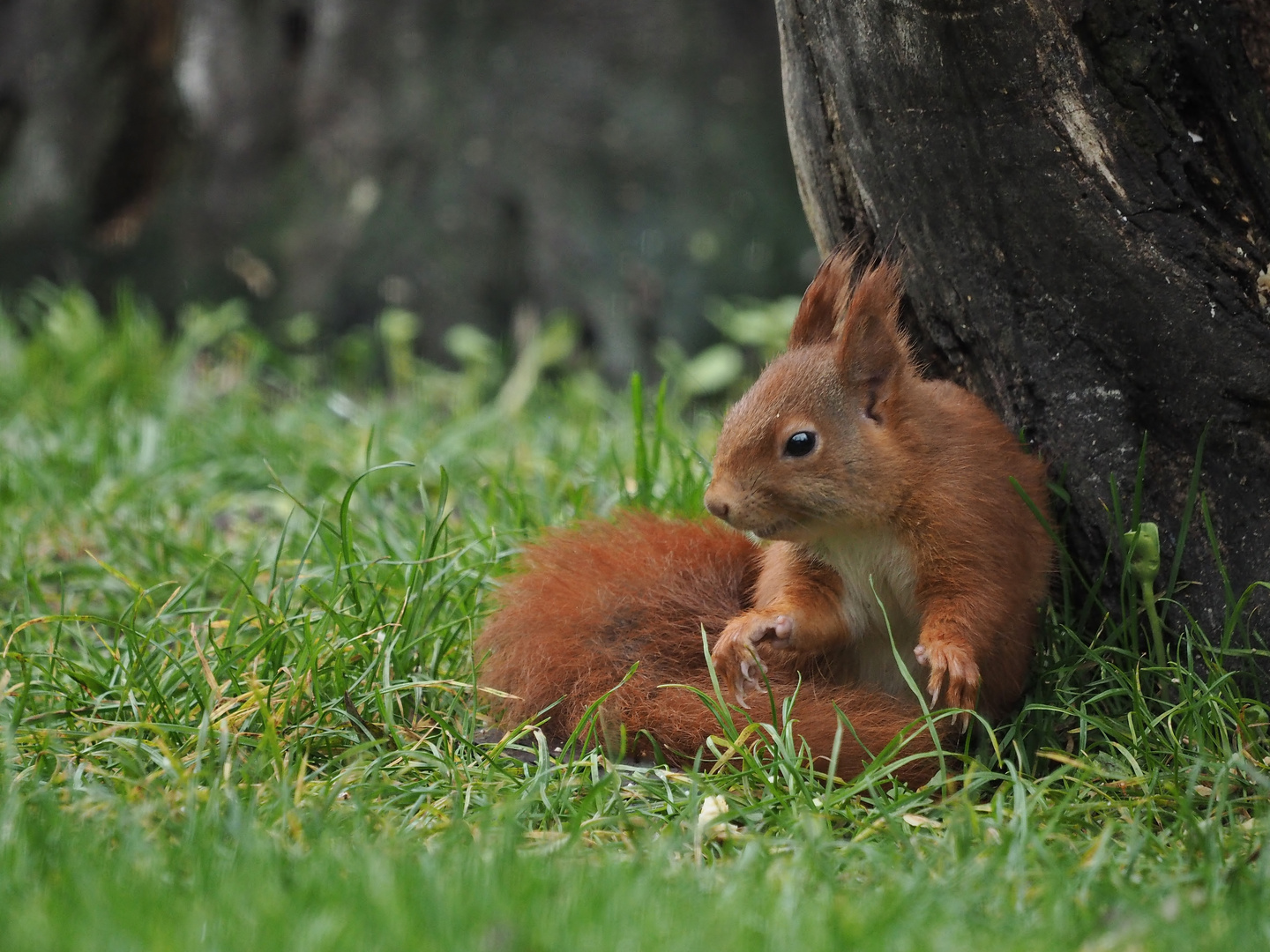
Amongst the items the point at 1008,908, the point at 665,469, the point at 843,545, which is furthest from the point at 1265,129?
the point at 665,469

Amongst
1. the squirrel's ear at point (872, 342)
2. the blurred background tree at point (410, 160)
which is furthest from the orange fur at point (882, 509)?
the blurred background tree at point (410, 160)

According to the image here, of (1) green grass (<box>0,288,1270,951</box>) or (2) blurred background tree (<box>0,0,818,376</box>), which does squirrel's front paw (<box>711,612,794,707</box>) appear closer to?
(1) green grass (<box>0,288,1270,951</box>)

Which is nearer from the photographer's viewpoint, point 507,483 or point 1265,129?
point 1265,129

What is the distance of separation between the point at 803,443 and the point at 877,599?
35 cm

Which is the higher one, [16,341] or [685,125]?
[685,125]

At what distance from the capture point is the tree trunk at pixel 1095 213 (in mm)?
2420

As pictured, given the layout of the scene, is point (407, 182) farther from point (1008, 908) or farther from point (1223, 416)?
point (1008, 908)

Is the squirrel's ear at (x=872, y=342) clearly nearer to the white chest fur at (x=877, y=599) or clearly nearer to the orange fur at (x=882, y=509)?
the orange fur at (x=882, y=509)

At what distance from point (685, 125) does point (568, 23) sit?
79 cm

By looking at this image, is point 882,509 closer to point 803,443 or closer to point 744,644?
point 803,443

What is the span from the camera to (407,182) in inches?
257

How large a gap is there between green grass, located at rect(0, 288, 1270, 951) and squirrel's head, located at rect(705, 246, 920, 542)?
46cm

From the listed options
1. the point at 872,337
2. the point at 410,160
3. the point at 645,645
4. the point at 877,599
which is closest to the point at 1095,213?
the point at 872,337

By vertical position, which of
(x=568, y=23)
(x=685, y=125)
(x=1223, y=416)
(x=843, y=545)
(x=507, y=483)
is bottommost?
(x=507, y=483)
